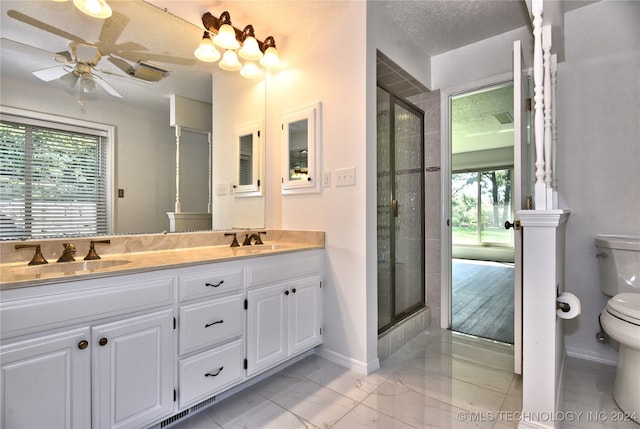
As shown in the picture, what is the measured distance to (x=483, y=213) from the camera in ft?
22.7

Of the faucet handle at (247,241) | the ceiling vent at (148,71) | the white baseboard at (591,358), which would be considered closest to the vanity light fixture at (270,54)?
the ceiling vent at (148,71)

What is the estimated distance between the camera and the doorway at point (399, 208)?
2.34 metres

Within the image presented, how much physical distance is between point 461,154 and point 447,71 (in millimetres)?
4667

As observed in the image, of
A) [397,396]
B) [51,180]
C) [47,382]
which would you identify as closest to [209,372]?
[47,382]

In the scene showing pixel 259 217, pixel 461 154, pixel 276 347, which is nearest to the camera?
pixel 276 347

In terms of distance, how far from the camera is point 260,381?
73.3 inches

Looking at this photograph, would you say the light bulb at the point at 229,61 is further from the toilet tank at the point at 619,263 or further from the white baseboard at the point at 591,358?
the white baseboard at the point at 591,358

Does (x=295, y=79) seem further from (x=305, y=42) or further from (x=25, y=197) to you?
(x=25, y=197)

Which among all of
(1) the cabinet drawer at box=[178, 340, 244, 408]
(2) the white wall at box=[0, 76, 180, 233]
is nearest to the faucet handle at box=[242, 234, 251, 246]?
(2) the white wall at box=[0, 76, 180, 233]

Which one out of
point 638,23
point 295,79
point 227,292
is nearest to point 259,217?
point 227,292

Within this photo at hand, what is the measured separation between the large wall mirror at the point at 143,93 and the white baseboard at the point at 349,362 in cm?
111

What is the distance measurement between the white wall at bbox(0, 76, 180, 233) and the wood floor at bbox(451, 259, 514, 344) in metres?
2.62

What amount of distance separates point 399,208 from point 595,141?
1384 millimetres

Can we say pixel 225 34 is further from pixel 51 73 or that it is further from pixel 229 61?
pixel 51 73
